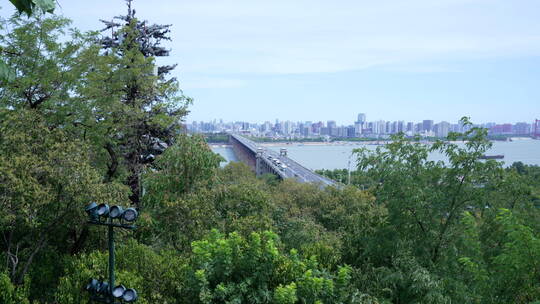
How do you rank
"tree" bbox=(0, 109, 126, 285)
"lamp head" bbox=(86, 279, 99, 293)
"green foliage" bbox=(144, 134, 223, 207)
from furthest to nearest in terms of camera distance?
"green foliage" bbox=(144, 134, 223, 207) < "tree" bbox=(0, 109, 126, 285) < "lamp head" bbox=(86, 279, 99, 293)

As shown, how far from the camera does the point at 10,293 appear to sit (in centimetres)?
639

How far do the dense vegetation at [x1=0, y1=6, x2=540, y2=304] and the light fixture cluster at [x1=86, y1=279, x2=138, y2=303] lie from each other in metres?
0.62

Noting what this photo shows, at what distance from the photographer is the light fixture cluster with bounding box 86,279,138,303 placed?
582 centimetres

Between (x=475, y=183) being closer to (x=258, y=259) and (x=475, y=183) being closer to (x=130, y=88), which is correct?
(x=258, y=259)

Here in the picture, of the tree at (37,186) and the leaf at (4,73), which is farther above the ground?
the leaf at (4,73)

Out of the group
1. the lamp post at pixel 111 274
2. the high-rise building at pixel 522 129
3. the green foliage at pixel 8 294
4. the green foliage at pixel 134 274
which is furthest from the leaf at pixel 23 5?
the high-rise building at pixel 522 129

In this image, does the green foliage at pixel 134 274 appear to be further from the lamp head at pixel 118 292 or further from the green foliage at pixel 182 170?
the green foliage at pixel 182 170

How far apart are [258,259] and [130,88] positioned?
10.1 meters

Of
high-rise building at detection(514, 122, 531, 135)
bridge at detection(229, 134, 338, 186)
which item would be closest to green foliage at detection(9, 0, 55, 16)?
bridge at detection(229, 134, 338, 186)

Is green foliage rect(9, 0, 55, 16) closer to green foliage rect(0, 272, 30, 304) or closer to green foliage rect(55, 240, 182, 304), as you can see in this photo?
green foliage rect(55, 240, 182, 304)

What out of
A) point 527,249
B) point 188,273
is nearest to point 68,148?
point 188,273

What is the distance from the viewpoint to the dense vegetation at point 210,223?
22.2ft

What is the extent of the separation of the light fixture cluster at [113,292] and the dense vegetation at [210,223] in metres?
0.62

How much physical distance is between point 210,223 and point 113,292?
4065 mm
